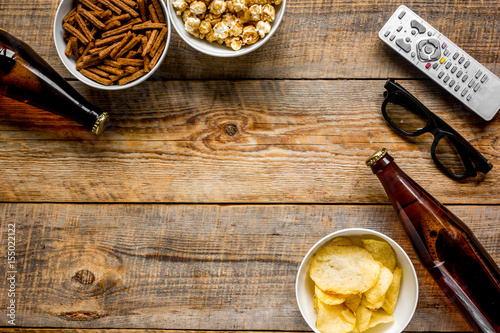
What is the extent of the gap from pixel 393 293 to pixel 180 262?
0.50 metres

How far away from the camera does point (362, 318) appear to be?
841 millimetres

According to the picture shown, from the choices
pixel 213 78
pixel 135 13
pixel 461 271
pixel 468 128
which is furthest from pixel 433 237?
pixel 135 13

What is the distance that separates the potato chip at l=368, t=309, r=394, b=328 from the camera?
0.84 meters

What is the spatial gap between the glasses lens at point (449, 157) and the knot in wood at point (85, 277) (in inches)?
35.6

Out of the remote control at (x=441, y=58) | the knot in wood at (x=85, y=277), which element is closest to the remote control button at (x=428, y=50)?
the remote control at (x=441, y=58)

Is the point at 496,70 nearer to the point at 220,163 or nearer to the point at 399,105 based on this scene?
the point at 399,105

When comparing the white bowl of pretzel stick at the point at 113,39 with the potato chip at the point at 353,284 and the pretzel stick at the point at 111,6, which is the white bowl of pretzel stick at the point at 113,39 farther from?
the potato chip at the point at 353,284

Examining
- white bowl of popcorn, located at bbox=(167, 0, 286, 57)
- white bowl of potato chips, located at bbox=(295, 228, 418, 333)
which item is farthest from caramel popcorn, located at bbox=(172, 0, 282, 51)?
white bowl of potato chips, located at bbox=(295, 228, 418, 333)

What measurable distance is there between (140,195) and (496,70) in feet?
3.00

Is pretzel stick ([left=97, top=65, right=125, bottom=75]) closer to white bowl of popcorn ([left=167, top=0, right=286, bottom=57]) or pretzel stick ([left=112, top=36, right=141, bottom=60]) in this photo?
pretzel stick ([left=112, top=36, right=141, bottom=60])

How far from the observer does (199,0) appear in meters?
0.80

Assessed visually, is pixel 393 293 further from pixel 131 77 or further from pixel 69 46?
pixel 69 46

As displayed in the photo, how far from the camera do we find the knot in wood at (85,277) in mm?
952

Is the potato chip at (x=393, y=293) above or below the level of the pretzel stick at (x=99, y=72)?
below
